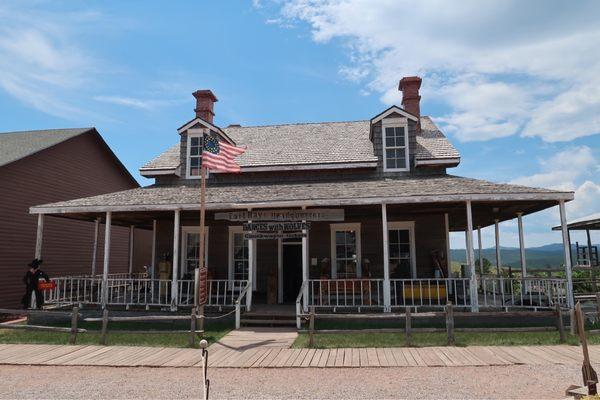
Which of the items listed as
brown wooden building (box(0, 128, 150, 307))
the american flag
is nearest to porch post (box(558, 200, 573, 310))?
the american flag

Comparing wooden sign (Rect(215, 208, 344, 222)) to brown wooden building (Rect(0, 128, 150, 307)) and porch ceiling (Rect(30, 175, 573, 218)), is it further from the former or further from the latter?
brown wooden building (Rect(0, 128, 150, 307))

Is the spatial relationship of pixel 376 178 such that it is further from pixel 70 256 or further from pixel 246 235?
pixel 70 256

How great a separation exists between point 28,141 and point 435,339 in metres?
19.1

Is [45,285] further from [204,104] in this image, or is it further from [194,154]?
[204,104]

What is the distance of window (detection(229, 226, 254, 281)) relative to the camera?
52.4 ft

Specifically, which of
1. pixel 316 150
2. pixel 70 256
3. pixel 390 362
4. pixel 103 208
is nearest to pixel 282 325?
pixel 390 362

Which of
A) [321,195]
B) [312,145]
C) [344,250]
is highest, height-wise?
[312,145]

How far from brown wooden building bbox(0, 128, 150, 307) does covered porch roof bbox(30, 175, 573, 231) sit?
3518 millimetres

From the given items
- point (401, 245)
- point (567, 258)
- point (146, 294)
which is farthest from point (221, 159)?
point (567, 258)

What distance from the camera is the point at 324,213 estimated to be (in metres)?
12.8

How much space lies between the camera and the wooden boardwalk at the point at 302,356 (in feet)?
26.8

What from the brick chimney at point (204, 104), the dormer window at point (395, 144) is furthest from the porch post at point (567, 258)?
the brick chimney at point (204, 104)

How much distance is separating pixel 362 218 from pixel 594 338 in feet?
25.1

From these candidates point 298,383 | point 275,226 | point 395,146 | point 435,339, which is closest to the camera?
point 298,383
